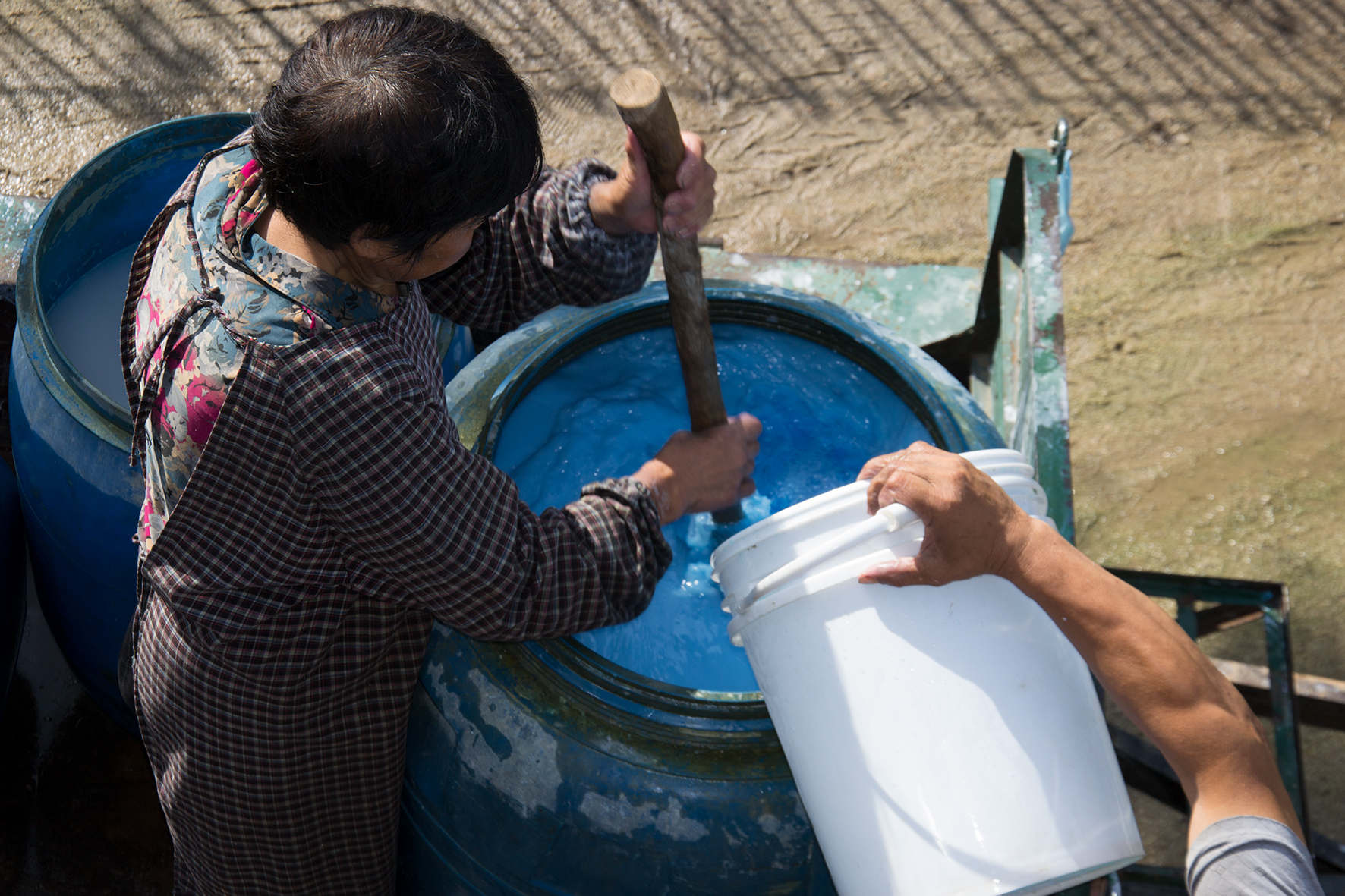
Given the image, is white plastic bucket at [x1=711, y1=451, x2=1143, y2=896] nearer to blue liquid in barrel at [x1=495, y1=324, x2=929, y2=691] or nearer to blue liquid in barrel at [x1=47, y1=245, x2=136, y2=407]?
blue liquid in barrel at [x1=495, y1=324, x2=929, y2=691]

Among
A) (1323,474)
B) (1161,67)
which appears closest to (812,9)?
(1161,67)

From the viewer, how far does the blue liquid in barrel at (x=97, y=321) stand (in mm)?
2020

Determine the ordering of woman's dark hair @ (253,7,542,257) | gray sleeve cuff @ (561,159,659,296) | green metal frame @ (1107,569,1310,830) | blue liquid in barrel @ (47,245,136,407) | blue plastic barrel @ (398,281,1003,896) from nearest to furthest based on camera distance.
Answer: woman's dark hair @ (253,7,542,257), blue plastic barrel @ (398,281,1003,896), gray sleeve cuff @ (561,159,659,296), green metal frame @ (1107,569,1310,830), blue liquid in barrel @ (47,245,136,407)

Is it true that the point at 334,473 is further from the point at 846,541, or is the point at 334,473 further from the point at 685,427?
the point at 685,427

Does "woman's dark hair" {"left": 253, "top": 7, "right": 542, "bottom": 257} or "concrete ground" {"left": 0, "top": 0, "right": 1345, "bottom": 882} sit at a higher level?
"concrete ground" {"left": 0, "top": 0, "right": 1345, "bottom": 882}

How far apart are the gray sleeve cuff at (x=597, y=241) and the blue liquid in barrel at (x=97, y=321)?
1078 millimetres

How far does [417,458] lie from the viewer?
105cm

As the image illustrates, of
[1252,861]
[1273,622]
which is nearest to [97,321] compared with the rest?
[1252,861]

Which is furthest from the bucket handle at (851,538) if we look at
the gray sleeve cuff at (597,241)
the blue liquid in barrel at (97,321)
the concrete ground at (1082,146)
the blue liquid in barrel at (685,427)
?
the concrete ground at (1082,146)

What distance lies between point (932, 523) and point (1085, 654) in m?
0.24

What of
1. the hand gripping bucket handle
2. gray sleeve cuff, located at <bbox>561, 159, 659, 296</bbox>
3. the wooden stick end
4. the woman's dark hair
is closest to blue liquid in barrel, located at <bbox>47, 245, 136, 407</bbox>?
gray sleeve cuff, located at <bbox>561, 159, 659, 296</bbox>

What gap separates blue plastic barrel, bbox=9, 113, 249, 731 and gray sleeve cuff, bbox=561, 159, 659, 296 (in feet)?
2.62

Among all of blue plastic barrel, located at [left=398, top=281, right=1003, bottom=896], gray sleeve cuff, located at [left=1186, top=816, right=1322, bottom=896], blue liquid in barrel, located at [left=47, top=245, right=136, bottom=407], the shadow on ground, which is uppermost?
blue liquid in barrel, located at [left=47, top=245, right=136, bottom=407]

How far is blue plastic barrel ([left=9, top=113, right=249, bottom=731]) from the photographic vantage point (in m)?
1.70
